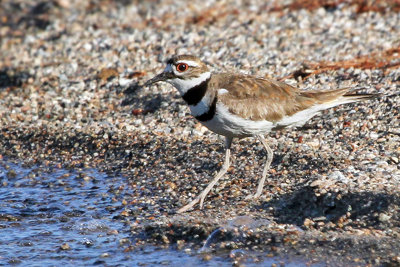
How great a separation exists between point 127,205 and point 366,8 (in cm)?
635

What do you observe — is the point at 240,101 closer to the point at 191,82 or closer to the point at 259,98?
the point at 259,98

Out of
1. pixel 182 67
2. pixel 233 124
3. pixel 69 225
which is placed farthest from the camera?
pixel 182 67

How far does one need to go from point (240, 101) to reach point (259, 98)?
11.1 inches

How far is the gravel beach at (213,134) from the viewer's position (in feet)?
19.7

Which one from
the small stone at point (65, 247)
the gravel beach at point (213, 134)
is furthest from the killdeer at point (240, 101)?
the small stone at point (65, 247)

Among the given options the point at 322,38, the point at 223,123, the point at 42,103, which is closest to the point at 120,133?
the point at 42,103

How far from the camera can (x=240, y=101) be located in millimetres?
6539

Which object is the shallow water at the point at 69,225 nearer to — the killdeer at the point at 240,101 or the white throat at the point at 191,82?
the killdeer at the point at 240,101

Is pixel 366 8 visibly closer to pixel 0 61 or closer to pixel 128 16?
pixel 128 16

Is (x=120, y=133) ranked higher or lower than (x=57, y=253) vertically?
higher

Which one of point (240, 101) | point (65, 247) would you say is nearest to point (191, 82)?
point (240, 101)

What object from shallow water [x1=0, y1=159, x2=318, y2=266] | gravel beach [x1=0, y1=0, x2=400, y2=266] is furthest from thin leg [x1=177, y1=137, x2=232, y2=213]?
shallow water [x1=0, y1=159, x2=318, y2=266]

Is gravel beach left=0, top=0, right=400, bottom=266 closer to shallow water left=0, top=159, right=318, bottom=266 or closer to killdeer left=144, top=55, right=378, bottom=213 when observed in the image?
shallow water left=0, top=159, right=318, bottom=266

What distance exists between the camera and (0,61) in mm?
11836
